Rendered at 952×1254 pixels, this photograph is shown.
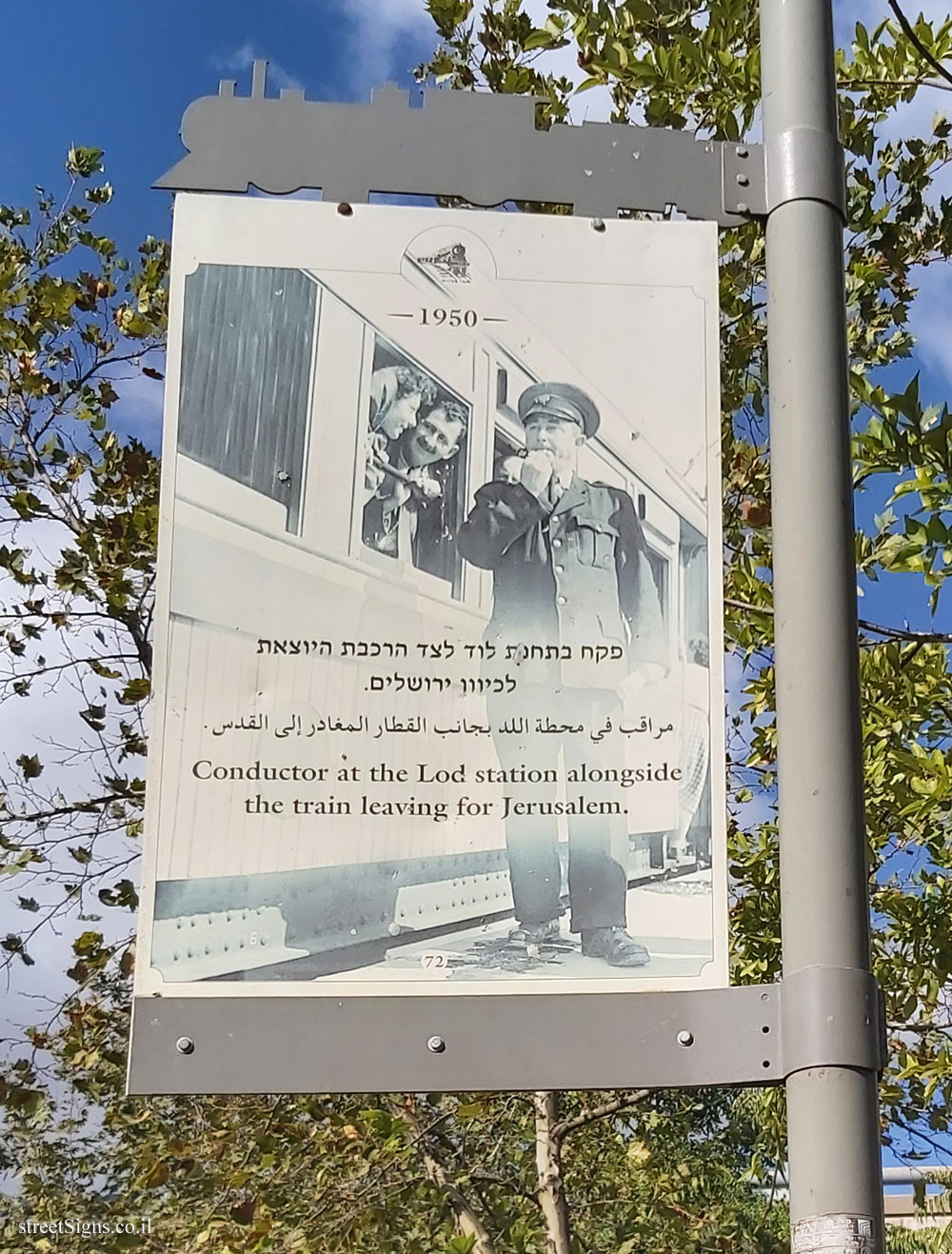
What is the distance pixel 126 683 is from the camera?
5945 mm

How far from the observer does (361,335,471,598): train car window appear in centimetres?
228

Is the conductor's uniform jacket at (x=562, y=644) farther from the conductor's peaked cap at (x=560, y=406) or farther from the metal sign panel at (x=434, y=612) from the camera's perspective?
the conductor's peaked cap at (x=560, y=406)

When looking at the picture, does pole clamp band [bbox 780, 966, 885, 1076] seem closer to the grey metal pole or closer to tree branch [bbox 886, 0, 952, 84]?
the grey metal pole

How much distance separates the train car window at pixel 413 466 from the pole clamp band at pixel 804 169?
0.63m

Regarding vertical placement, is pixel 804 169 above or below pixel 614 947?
above

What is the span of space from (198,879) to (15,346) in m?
4.72

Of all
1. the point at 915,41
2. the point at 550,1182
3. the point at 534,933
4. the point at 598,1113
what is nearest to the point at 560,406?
the point at 534,933

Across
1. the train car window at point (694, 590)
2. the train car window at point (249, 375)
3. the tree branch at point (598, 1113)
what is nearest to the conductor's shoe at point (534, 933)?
the train car window at point (694, 590)

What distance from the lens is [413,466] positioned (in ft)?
7.61

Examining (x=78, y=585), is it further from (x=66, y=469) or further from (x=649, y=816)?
(x=649, y=816)

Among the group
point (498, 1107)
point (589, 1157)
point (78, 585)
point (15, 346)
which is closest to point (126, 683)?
point (78, 585)

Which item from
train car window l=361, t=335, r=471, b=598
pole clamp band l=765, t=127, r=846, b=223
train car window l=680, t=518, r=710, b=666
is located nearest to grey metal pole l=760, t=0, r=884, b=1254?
pole clamp band l=765, t=127, r=846, b=223

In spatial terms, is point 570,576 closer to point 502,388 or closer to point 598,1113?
point 502,388

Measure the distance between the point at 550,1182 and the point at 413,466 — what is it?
4408 millimetres
